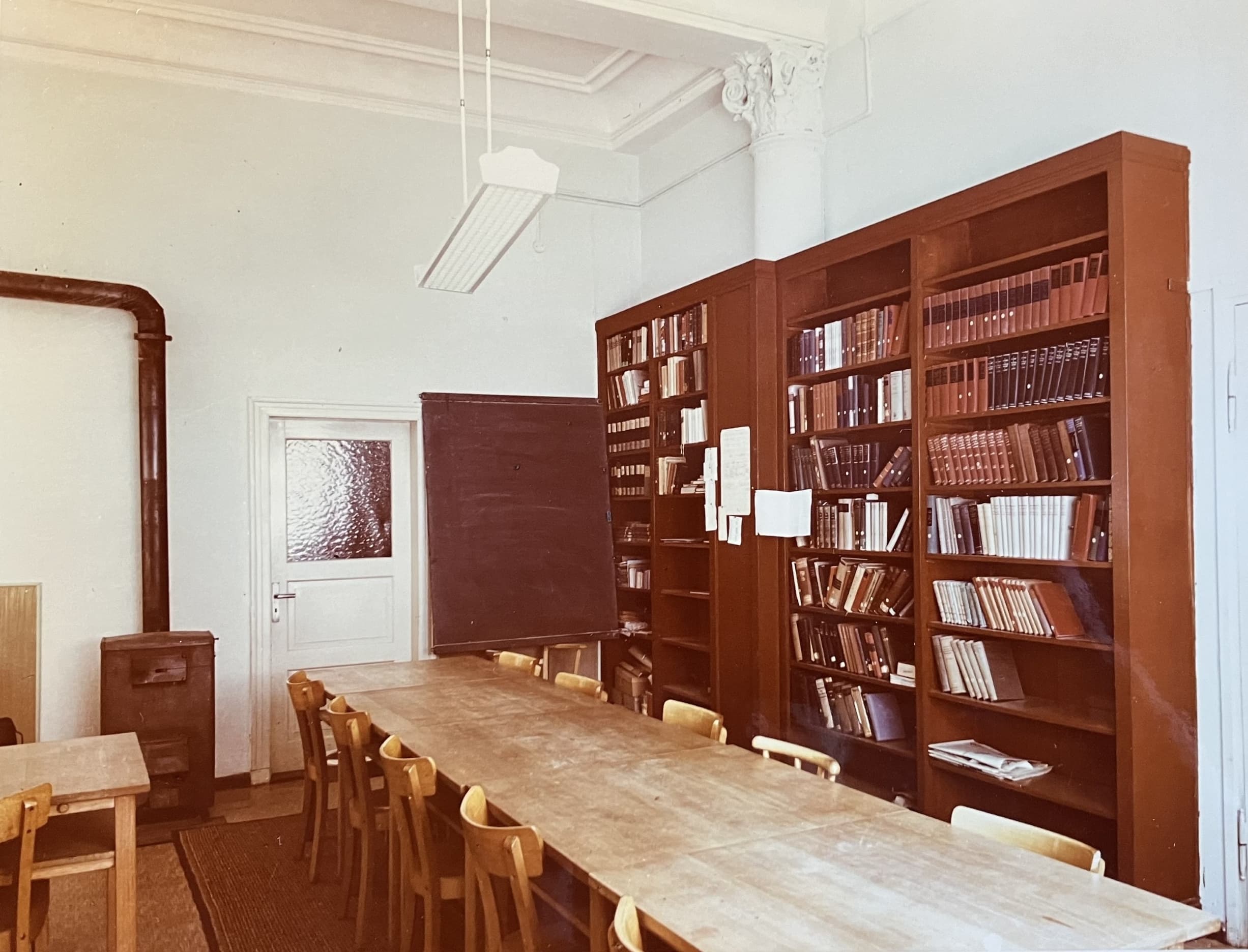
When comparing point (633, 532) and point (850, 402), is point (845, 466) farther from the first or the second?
point (633, 532)

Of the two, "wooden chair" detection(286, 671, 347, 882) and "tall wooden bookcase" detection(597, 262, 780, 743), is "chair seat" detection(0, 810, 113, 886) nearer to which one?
"wooden chair" detection(286, 671, 347, 882)

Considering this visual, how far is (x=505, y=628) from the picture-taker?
6.30 m

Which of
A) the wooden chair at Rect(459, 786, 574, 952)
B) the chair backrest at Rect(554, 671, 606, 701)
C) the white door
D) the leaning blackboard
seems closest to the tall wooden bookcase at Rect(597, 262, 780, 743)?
the leaning blackboard

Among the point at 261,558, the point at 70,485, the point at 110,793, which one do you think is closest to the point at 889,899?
the point at 110,793

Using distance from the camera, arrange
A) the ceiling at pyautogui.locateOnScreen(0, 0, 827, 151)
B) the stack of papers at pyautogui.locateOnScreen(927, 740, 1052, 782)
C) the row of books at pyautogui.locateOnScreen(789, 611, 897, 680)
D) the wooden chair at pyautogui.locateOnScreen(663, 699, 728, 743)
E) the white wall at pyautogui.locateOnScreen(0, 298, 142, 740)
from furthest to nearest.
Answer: the white wall at pyautogui.locateOnScreen(0, 298, 142, 740) < the ceiling at pyautogui.locateOnScreen(0, 0, 827, 151) < the row of books at pyautogui.locateOnScreen(789, 611, 897, 680) < the stack of papers at pyautogui.locateOnScreen(927, 740, 1052, 782) < the wooden chair at pyautogui.locateOnScreen(663, 699, 728, 743)

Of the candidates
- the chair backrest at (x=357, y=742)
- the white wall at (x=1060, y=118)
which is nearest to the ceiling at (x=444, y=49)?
the white wall at (x=1060, y=118)

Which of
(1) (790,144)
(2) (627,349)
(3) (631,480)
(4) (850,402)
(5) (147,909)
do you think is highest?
(1) (790,144)

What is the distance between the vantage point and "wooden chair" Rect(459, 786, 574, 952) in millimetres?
2211

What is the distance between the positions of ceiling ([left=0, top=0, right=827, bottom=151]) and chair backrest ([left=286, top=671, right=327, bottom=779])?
3335 mm

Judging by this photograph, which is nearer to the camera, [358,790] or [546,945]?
[546,945]

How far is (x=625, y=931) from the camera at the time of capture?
182 cm

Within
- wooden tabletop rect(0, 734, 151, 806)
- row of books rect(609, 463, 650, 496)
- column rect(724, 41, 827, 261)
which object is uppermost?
column rect(724, 41, 827, 261)

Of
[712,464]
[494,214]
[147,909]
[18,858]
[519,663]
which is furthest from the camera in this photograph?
[712,464]

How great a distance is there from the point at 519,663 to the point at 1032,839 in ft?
10.3
